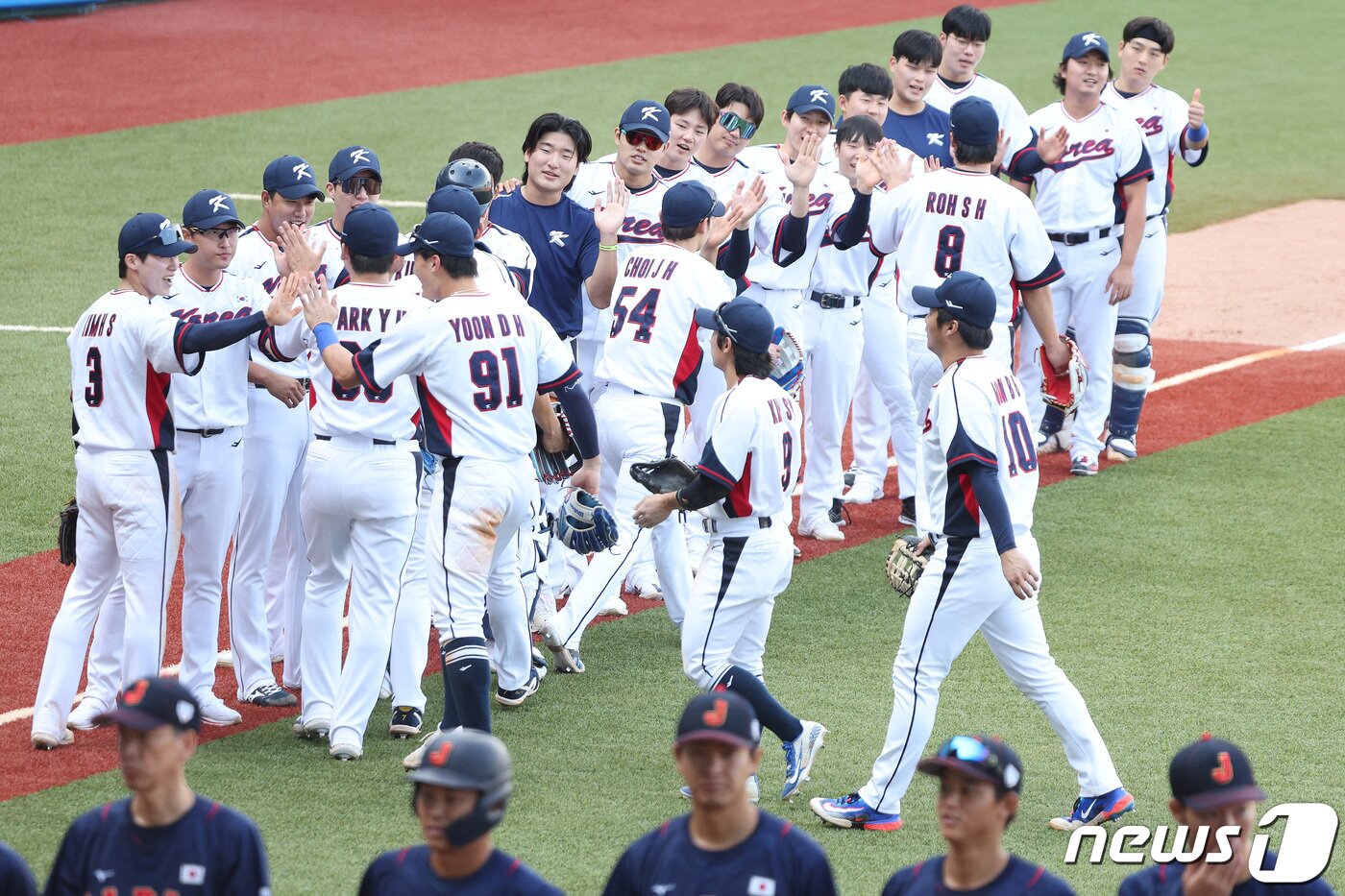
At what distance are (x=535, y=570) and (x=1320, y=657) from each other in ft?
10.8

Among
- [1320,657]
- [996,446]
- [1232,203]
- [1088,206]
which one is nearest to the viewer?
[996,446]

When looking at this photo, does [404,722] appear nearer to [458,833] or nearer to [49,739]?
[49,739]

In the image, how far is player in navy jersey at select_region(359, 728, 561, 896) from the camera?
3.71 metres

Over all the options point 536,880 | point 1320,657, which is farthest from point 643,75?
point 536,880

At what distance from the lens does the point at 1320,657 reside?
737cm

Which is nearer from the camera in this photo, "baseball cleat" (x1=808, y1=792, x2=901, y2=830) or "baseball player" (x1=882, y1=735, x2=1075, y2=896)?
"baseball player" (x1=882, y1=735, x2=1075, y2=896)

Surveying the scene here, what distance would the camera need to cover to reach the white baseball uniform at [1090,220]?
32.4 feet

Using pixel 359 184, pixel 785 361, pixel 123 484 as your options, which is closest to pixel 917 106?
pixel 785 361

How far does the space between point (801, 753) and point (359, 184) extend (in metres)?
2.89

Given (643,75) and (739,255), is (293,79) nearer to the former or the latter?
(643,75)

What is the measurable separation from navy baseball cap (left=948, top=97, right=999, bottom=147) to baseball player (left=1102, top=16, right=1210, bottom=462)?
9.07 ft

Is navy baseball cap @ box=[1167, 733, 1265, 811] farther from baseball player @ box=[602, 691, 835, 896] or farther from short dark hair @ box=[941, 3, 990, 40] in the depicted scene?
short dark hair @ box=[941, 3, 990, 40]

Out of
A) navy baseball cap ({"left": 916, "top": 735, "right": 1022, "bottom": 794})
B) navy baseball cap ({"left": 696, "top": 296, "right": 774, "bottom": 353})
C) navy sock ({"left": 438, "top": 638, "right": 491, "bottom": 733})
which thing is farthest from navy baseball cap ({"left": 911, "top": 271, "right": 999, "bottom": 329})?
navy baseball cap ({"left": 916, "top": 735, "right": 1022, "bottom": 794})

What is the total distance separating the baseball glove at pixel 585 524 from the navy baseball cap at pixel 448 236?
106 cm
